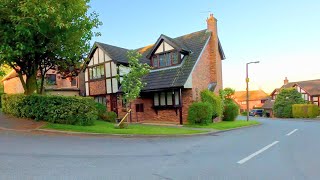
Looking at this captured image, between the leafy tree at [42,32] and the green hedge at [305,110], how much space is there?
135ft

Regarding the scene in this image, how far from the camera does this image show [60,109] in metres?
16.5

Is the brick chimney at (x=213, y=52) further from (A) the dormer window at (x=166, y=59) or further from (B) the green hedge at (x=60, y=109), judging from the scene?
(B) the green hedge at (x=60, y=109)

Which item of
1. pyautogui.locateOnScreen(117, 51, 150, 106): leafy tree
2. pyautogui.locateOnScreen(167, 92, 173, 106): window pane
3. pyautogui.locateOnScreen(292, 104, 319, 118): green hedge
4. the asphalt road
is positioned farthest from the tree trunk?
pyautogui.locateOnScreen(292, 104, 319, 118): green hedge

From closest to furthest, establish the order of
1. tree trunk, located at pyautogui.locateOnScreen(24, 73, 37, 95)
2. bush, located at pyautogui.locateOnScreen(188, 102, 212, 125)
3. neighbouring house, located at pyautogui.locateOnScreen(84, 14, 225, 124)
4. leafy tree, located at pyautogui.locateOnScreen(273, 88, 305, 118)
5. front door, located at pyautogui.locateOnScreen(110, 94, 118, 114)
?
tree trunk, located at pyautogui.locateOnScreen(24, 73, 37, 95) < bush, located at pyautogui.locateOnScreen(188, 102, 212, 125) < neighbouring house, located at pyautogui.locateOnScreen(84, 14, 225, 124) < front door, located at pyautogui.locateOnScreen(110, 94, 118, 114) < leafy tree, located at pyautogui.locateOnScreen(273, 88, 305, 118)

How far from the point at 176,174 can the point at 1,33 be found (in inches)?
546

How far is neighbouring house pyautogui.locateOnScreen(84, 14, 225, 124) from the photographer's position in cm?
2452

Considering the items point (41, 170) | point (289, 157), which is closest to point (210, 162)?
point (289, 157)

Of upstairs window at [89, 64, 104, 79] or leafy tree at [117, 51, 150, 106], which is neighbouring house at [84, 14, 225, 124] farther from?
leafy tree at [117, 51, 150, 106]

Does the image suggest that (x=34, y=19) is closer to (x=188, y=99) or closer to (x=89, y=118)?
(x=89, y=118)

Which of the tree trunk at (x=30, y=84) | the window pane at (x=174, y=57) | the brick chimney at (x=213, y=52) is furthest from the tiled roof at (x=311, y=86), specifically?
the tree trunk at (x=30, y=84)

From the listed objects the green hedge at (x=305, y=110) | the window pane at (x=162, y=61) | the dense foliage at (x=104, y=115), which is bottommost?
the green hedge at (x=305, y=110)

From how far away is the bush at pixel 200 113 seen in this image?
2248 cm

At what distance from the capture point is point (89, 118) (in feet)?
56.0

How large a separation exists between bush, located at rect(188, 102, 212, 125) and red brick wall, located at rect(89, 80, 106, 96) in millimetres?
10261
